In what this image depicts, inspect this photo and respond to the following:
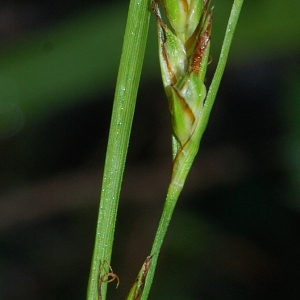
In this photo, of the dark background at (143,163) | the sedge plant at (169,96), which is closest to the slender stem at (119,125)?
the sedge plant at (169,96)

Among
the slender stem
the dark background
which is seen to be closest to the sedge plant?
the slender stem

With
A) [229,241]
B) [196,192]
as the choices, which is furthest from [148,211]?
[229,241]

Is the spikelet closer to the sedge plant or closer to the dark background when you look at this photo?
the sedge plant

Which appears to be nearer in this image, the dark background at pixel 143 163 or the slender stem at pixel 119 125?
the slender stem at pixel 119 125

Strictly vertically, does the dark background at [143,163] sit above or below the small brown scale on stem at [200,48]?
below

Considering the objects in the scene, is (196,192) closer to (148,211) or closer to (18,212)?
(148,211)

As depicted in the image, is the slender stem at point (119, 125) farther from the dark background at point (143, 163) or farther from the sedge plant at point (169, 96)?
the dark background at point (143, 163)
